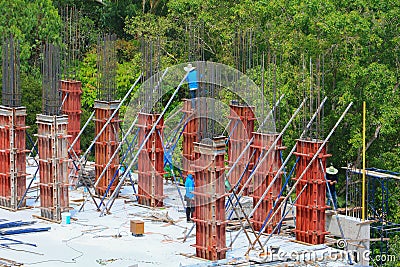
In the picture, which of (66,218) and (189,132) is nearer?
(66,218)

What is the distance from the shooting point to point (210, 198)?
28.4 metres

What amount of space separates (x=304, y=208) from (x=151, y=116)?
5675mm

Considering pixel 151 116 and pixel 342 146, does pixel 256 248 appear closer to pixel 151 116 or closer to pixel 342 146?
pixel 151 116

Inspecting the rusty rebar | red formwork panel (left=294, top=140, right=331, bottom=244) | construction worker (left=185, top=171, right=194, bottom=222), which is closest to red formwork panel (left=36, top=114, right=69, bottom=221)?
the rusty rebar

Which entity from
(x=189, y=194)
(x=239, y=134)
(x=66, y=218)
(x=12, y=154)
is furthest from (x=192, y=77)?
(x=66, y=218)

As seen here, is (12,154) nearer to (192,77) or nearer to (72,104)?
(72,104)

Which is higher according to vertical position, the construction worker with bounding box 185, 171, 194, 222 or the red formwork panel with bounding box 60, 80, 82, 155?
the red formwork panel with bounding box 60, 80, 82, 155

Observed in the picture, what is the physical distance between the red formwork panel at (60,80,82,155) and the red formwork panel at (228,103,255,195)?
16.6ft

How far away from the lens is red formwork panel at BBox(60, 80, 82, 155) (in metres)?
36.9

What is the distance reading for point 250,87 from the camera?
36.6m

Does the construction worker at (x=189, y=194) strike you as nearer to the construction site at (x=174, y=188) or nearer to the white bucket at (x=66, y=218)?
the construction site at (x=174, y=188)

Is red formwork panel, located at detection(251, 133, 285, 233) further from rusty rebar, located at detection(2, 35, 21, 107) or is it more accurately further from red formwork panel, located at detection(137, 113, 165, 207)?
rusty rebar, located at detection(2, 35, 21, 107)

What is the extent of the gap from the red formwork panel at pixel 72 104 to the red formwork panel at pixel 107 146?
132 centimetres

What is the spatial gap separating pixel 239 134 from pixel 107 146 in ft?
12.8
